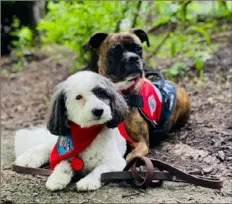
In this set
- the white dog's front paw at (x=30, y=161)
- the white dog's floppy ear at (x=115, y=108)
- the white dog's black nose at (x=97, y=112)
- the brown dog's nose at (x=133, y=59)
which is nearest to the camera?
the white dog's black nose at (x=97, y=112)

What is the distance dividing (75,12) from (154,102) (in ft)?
9.44

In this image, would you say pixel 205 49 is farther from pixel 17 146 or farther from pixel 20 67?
pixel 20 67

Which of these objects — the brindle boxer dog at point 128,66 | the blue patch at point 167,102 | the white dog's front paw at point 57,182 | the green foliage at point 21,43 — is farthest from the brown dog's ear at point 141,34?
the green foliage at point 21,43

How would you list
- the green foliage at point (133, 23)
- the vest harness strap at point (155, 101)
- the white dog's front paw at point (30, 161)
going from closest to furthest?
the white dog's front paw at point (30, 161), the vest harness strap at point (155, 101), the green foliage at point (133, 23)

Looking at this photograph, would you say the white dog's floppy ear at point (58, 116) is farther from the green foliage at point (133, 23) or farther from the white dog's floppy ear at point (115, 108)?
the green foliage at point (133, 23)

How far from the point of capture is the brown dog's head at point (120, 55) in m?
4.46

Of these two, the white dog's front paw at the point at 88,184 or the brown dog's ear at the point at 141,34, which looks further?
the brown dog's ear at the point at 141,34

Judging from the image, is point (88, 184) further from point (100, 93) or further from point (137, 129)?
point (137, 129)

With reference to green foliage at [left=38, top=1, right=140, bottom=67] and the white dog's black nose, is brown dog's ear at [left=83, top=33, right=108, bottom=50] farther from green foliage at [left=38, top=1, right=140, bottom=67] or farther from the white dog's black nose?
green foliage at [left=38, top=1, right=140, bottom=67]

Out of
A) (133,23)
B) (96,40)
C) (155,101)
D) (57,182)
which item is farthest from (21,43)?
(57,182)

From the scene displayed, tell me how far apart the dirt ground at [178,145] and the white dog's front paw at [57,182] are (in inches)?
1.8

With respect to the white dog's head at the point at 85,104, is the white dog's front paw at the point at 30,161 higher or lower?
lower

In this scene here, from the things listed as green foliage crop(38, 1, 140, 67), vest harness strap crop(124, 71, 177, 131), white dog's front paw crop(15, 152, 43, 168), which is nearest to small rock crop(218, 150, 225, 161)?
vest harness strap crop(124, 71, 177, 131)

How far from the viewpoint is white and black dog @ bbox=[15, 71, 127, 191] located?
11.4 ft
